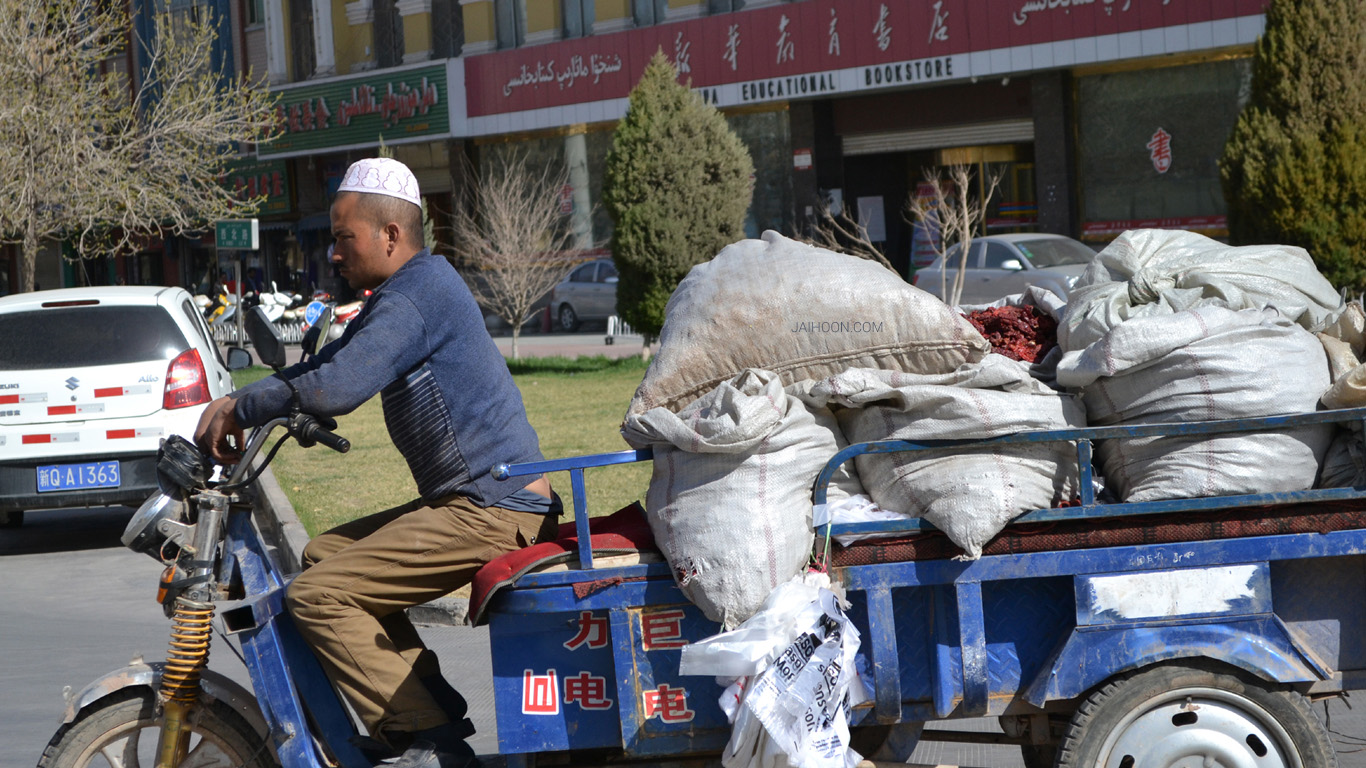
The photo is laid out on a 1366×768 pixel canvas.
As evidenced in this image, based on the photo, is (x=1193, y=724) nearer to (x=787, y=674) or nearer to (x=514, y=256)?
(x=787, y=674)

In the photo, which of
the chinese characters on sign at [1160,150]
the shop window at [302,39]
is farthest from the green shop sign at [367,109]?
the chinese characters on sign at [1160,150]

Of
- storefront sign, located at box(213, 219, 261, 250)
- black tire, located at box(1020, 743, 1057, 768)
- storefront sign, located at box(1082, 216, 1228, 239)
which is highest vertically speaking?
storefront sign, located at box(213, 219, 261, 250)

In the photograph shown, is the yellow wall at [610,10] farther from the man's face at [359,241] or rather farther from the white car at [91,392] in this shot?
the man's face at [359,241]

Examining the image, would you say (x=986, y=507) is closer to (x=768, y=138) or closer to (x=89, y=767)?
(x=89, y=767)

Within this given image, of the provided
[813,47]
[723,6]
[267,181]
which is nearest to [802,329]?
[813,47]

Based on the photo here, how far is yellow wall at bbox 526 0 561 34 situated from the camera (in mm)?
29297

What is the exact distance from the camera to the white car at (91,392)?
26.8 ft

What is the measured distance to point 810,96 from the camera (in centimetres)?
2481

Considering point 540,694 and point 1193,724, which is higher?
point 540,694

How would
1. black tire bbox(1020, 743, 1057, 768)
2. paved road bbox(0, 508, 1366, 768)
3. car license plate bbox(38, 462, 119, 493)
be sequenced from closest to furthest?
black tire bbox(1020, 743, 1057, 768), paved road bbox(0, 508, 1366, 768), car license plate bbox(38, 462, 119, 493)

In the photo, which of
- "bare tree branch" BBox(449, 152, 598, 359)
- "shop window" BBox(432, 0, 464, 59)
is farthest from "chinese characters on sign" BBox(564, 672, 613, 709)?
"shop window" BBox(432, 0, 464, 59)

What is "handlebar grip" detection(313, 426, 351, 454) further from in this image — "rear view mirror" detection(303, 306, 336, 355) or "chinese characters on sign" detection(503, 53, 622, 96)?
"chinese characters on sign" detection(503, 53, 622, 96)

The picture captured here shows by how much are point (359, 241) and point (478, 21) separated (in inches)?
1125

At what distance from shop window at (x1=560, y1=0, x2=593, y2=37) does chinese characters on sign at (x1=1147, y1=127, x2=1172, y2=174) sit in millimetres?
12471
